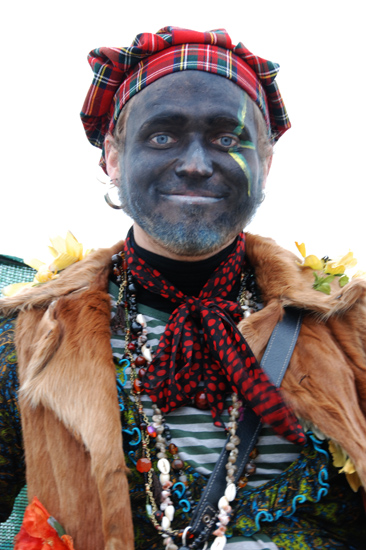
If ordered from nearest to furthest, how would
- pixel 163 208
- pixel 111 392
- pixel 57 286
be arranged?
pixel 111 392 → pixel 163 208 → pixel 57 286

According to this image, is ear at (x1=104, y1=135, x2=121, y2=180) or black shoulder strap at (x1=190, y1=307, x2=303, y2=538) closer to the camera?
black shoulder strap at (x1=190, y1=307, x2=303, y2=538)

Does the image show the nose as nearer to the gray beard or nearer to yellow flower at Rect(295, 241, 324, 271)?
the gray beard

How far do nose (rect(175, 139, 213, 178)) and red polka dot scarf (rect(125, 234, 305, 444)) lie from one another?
37 cm

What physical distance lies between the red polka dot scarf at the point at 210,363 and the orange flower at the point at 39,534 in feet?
1.50

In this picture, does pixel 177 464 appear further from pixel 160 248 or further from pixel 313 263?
pixel 313 263

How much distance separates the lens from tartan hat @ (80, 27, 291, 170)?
181 cm

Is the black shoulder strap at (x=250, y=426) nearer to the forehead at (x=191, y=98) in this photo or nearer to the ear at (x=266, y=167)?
the ear at (x=266, y=167)

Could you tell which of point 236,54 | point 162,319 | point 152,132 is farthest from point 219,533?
point 236,54

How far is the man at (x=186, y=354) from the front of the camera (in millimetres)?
1479

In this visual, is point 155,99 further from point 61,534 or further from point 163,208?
point 61,534

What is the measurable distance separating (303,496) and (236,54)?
1.53 meters

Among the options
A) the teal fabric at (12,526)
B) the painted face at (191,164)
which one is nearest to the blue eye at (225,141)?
the painted face at (191,164)

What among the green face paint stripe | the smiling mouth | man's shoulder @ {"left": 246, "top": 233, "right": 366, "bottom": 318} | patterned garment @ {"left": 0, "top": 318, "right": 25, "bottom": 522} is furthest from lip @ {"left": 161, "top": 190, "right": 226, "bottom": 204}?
patterned garment @ {"left": 0, "top": 318, "right": 25, "bottom": 522}

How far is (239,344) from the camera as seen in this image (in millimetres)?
1610
